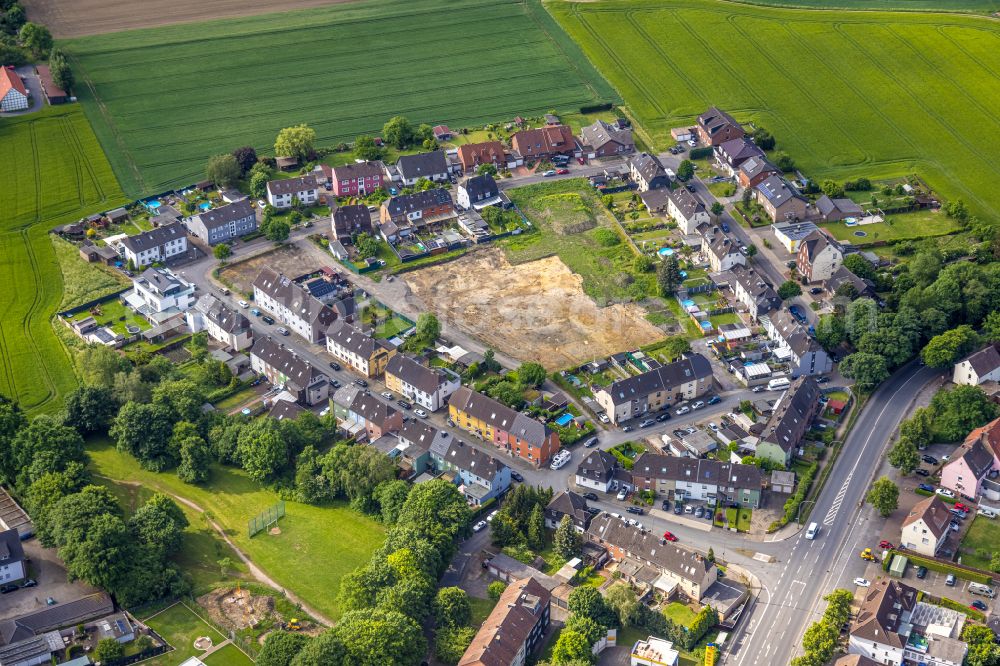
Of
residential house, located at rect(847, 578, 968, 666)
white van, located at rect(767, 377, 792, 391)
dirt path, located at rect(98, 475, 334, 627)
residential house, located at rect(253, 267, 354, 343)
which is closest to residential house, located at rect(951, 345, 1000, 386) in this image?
white van, located at rect(767, 377, 792, 391)

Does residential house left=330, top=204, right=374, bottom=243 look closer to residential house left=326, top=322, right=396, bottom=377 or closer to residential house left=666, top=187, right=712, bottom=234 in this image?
residential house left=326, top=322, right=396, bottom=377

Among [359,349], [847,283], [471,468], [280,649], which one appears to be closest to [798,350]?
[847,283]

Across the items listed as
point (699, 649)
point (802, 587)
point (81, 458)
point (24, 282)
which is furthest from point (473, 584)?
point (24, 282)

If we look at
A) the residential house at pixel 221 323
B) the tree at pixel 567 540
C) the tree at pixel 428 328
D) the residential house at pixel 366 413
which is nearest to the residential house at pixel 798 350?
the tree at pixel 567 540

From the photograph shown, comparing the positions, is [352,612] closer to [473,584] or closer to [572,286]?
[473,584]

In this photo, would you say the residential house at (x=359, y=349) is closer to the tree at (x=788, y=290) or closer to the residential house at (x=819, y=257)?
the tree at (x=788, y=290)

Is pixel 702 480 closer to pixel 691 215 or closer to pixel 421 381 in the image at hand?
pixel 421 381
